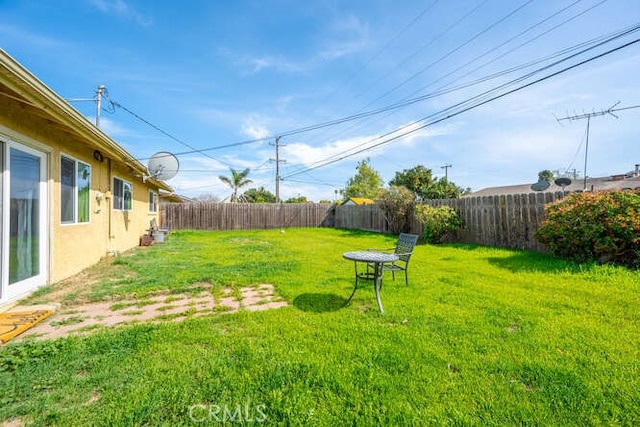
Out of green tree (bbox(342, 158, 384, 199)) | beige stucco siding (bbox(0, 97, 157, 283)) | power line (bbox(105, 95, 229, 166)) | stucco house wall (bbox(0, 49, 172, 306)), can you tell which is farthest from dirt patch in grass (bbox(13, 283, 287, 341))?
green tree (bbox(342, 158, 384, 199))

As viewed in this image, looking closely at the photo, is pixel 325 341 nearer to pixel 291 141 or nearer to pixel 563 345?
pixel 563 345

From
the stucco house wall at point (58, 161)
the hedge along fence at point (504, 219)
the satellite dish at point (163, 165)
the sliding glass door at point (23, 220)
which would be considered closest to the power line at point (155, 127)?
the satellite dish at point (163, 165)

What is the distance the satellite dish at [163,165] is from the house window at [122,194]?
2.92ft

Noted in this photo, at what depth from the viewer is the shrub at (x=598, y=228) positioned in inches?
A: 183

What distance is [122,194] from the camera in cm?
815

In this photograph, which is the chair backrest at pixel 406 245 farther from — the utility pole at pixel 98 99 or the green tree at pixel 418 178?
the green tree at pixel 418 178

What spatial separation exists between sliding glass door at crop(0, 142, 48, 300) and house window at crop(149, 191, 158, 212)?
915 centimetres

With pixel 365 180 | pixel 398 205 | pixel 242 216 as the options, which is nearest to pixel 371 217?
pixel 398 205

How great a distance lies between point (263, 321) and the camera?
3.00 meters

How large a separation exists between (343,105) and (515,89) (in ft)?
27.2

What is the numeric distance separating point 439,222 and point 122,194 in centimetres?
998

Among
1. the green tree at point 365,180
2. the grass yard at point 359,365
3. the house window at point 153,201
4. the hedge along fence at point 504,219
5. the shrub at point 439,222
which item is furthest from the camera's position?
the green tree at point 365,180

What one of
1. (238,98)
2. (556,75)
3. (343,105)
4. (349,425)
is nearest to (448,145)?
(343,105)

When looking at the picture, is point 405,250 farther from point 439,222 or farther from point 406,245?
point 439,222
